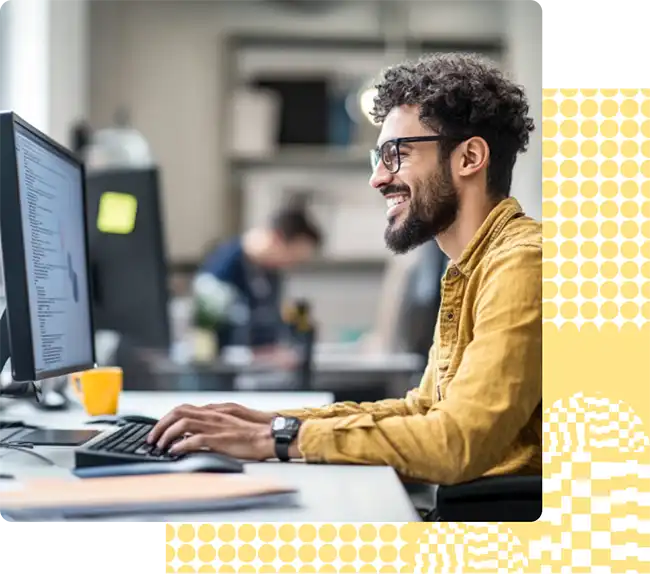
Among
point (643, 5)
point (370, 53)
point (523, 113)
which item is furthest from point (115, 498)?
point (370, 53)

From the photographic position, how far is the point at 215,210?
492 cm

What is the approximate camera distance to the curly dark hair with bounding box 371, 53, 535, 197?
1.17 m

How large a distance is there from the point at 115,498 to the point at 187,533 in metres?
0.08

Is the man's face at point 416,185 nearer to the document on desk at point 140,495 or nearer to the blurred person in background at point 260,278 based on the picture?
the document on desk at point 140,495

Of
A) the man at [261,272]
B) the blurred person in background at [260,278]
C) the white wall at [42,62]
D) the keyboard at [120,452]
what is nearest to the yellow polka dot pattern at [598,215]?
the keyboard at [120,452]

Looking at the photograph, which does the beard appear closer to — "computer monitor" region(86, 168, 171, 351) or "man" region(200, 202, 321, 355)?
"computer monitor" region(86, 168, 171, 351)

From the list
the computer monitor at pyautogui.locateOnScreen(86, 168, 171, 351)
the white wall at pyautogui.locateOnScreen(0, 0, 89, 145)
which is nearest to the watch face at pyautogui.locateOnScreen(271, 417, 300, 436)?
the computer monitor at pyautogui.locateOnScreen(86, 168, 171, 351)

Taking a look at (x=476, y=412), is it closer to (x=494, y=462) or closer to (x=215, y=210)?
(x=494, y=462)

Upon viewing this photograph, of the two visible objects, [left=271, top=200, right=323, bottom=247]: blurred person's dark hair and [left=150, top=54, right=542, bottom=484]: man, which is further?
[left=271, top=200, right=323, bottom=247]: blurred person's dark hair

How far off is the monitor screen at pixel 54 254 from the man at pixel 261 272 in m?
1.65

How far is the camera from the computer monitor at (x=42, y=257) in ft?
3.77

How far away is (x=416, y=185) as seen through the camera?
3.89ft

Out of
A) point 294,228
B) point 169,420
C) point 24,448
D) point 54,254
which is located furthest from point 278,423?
point 294,228

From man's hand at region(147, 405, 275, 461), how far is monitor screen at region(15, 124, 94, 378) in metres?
0.19
